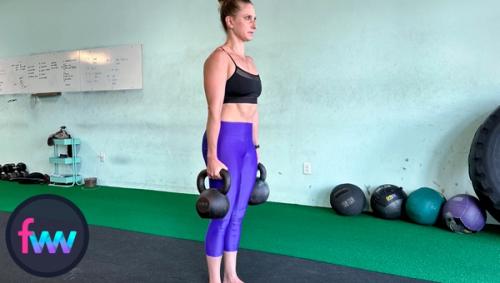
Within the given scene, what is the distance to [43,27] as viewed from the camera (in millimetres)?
5277

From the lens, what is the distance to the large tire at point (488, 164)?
8.46 feet

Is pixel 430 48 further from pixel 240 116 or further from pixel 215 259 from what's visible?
pixel 215 259

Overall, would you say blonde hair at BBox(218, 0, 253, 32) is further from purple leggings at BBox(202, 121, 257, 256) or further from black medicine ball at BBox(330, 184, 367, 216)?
black medicine ball at BBox(330, 184, 367, 216)

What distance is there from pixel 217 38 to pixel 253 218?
203 cm

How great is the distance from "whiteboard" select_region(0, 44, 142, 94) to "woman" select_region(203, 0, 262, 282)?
3253 millimetres

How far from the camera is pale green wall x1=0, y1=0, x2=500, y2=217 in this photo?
312 centimetres

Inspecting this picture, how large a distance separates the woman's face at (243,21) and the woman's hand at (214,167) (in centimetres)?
56

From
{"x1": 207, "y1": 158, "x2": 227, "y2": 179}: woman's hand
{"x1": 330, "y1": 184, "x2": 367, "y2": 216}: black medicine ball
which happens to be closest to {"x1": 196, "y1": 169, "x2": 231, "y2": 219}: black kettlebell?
{"x1": 207, "y1": 158, "x2": 227, "y2": 179}: woman's hand

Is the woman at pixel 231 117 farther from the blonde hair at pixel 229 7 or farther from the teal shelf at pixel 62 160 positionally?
the teal shelf at pixel 62 160

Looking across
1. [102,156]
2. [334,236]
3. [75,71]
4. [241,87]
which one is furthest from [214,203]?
[75,71]

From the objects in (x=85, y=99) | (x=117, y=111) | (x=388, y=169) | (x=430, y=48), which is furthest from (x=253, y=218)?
(x=85, y=99)

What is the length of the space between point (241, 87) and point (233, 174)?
1.24 ft

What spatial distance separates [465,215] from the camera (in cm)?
272

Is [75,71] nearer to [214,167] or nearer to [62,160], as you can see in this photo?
[62,160]
